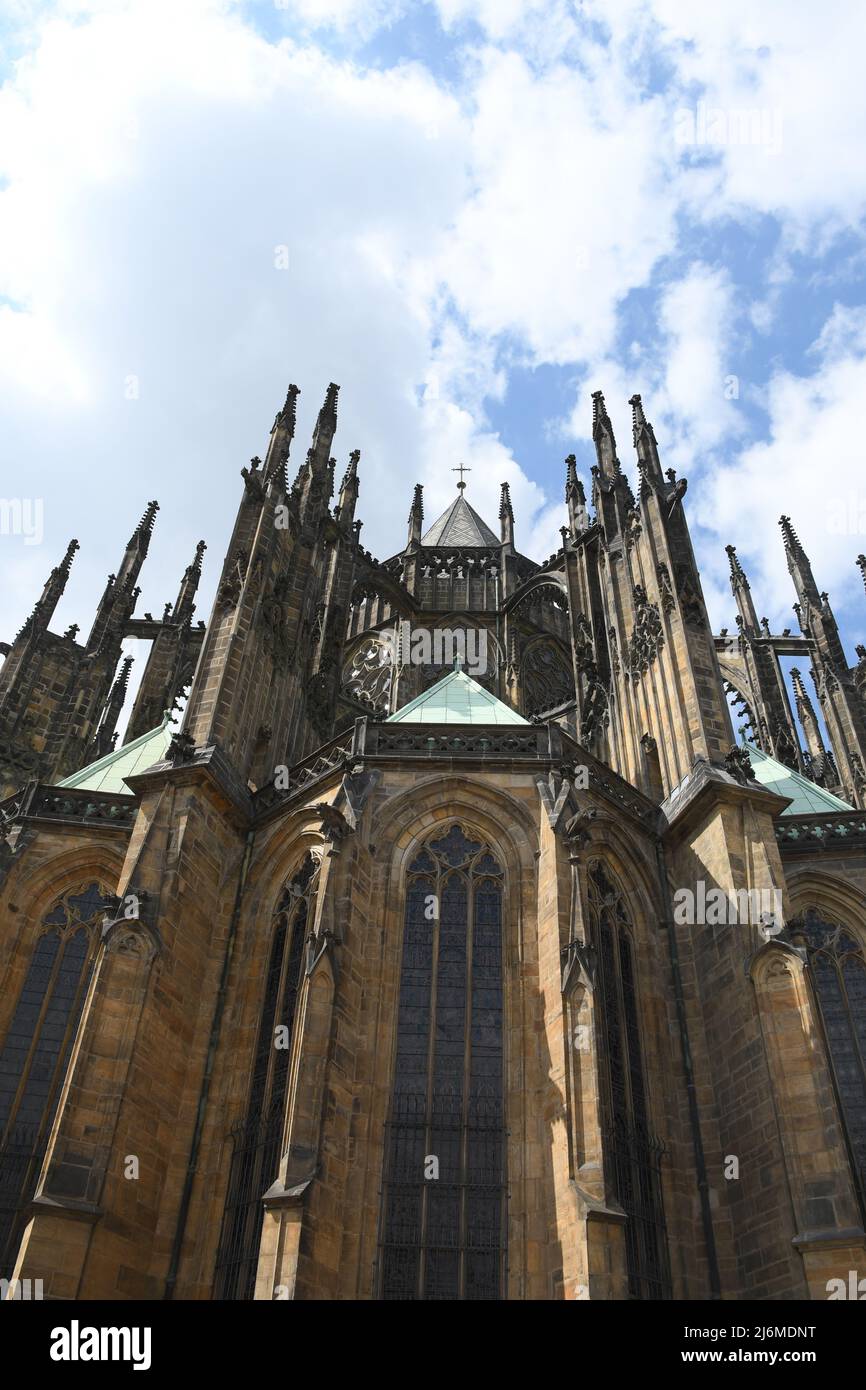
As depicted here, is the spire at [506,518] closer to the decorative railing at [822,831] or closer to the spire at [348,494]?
the spire at [348,494]

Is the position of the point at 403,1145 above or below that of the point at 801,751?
below

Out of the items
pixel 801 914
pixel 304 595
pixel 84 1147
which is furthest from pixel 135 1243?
pixel 304 595

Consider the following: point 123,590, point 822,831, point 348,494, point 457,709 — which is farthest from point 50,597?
point 822,831

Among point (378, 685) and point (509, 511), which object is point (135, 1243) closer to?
point (378, 685)

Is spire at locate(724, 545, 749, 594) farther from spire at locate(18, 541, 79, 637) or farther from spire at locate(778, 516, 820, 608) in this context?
spire at locate(18, 541, 79, 637)

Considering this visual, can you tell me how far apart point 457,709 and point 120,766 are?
25.1 ft

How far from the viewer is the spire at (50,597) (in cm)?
2859

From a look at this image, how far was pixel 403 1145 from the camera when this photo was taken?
13602 millimetres

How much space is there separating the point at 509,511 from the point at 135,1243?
30.5m

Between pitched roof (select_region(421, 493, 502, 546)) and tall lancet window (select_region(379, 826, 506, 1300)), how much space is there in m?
24.3

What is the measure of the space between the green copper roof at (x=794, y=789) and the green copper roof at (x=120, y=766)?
1291cm

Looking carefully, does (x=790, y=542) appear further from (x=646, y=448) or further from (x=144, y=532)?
(x=144, y=532)

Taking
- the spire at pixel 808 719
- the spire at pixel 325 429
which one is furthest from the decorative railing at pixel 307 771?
the spire at pixel 808 719

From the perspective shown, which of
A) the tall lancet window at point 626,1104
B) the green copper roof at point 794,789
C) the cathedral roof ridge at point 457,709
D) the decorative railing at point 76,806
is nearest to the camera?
the tall lancet window at point 626,1104
